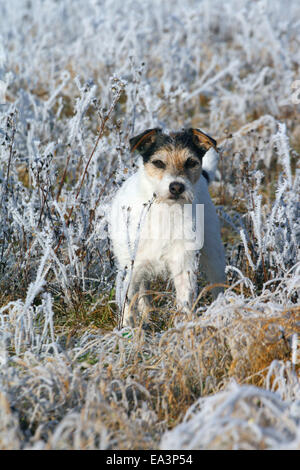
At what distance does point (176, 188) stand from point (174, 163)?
27cm

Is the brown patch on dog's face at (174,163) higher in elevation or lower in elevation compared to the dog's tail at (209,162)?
lower

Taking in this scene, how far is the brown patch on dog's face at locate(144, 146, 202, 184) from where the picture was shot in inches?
146

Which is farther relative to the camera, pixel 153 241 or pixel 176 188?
pixel 153 241

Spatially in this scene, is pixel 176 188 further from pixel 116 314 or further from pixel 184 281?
pixel 116 314

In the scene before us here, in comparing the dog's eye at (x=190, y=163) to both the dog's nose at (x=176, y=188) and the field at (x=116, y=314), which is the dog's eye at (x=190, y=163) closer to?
the dog's nose at (x=176, y=188)

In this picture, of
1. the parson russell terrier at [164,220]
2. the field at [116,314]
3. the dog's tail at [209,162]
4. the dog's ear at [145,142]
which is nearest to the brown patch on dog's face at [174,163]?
the parson russell terrier at [164,220]

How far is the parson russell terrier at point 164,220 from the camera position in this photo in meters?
3.66

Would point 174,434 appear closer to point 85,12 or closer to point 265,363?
point 265,363

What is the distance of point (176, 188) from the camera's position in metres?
3.53

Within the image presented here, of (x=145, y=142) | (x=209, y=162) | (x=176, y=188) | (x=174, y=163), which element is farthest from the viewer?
(x=209, y=162)

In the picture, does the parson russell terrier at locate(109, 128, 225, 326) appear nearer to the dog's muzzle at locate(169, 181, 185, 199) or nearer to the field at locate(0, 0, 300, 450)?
the dog's muzzle at locate(169, 181, 185, 199)

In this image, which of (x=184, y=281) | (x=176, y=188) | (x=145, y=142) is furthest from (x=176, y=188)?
(x=184, y=281)

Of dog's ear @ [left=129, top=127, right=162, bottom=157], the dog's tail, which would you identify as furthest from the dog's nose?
the dog's tail

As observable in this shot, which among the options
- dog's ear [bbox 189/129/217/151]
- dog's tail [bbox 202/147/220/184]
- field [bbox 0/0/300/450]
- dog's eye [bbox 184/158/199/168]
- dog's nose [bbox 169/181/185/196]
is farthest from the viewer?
dog's tail [bbox 202/147/220/184]
